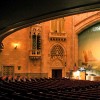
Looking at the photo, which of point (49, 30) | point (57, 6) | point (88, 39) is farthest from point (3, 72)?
point (57, 6)

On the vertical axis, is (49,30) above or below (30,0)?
above

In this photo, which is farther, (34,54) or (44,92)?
(34,54)

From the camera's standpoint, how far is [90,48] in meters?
27.8

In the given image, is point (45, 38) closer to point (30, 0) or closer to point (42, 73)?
point (42, 73)

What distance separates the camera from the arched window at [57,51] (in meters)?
27.0

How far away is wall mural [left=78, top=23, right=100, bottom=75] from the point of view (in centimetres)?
2722

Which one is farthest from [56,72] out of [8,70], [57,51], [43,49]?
[8,70]

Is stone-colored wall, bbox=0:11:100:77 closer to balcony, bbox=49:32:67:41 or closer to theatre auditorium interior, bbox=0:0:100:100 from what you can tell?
theatre auditorium interior, bbox=0:0:100:100

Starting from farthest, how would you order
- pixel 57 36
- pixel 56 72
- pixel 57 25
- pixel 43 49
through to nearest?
pixel 56 72
pixel 57 25
pixel 57 36
pixel 43 49

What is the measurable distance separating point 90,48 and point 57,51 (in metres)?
3.77

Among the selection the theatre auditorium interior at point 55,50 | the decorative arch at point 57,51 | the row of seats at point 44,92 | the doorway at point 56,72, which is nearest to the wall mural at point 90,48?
the theatre auditorium interior at point 55,50

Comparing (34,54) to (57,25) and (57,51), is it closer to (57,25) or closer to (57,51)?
(57,51)

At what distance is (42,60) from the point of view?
1021 inches

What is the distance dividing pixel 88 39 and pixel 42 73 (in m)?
6.63
